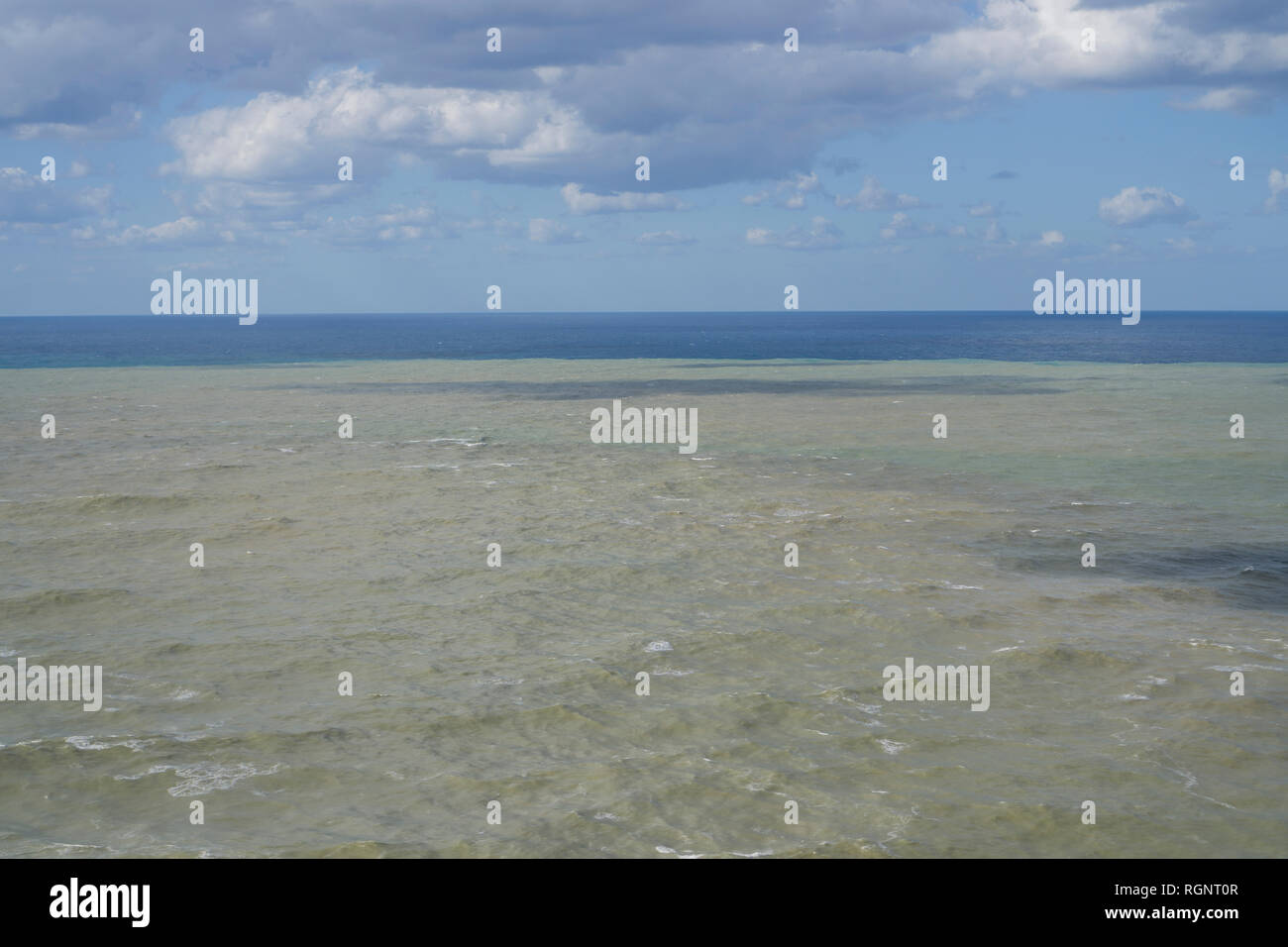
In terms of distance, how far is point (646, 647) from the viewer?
665 inches

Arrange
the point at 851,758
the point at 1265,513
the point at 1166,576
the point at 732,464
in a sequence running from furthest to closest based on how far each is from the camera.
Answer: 1. the point at 732,464
2. the point at 1265,513
3. the point at 1166,576
4. the point at 851,758

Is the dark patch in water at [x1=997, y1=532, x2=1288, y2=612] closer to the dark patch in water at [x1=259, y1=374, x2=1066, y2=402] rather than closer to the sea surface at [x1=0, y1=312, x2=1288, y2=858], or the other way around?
the sea surface at [x1=0, y1=312, x2=1288, y2=858]

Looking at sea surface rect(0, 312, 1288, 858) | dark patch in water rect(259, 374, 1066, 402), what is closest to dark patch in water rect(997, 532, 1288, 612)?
sea surface rect(0, 312, 1288, 858)

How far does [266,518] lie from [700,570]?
11451 mm

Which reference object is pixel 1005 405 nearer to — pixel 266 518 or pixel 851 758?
pixel 266 518

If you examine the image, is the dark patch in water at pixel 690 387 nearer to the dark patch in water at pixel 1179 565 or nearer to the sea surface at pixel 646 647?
the sea surface at pixel 646 647

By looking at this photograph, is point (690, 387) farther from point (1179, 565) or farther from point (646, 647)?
point (646, 647)

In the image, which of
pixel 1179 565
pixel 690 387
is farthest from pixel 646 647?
pixel 690 387

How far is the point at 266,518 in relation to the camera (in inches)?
1061

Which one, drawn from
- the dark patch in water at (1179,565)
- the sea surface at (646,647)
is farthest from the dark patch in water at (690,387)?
the dark patch in water at (1179,565)

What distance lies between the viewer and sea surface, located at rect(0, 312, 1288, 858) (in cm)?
1131

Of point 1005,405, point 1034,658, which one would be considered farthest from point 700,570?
point 1005,405

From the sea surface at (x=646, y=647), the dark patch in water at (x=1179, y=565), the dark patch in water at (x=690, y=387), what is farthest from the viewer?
the dark patch in water at (x=690, y=387)

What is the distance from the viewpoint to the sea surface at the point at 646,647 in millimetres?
11312
